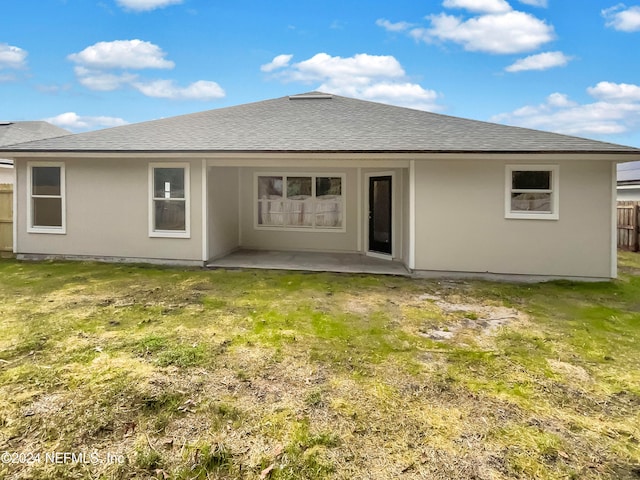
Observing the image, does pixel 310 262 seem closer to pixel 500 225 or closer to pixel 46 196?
pixel 500 225

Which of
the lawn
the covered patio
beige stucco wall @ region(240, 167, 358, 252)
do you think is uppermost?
beige stucco wall @ region(240, 167, 358, 252)

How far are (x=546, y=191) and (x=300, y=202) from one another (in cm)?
634

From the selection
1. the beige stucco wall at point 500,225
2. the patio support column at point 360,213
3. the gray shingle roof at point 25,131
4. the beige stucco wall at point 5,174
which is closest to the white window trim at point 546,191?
the beige stucco wall at point 500,225

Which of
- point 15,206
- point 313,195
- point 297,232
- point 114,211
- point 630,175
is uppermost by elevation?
point 630,175

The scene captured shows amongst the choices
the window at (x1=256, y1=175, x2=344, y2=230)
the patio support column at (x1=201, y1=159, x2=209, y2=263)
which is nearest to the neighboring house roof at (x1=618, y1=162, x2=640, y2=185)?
the window at (x1=256, y1=175, x2=344, y2=230)

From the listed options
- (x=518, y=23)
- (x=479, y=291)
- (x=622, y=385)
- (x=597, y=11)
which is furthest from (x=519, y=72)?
(x=622, y=385)

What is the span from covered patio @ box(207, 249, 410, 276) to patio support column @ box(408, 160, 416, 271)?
0.39 m

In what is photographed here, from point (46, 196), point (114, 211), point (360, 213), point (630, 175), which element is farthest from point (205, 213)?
point (630, 175)

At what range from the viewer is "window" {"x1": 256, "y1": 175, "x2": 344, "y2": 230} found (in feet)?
37.4

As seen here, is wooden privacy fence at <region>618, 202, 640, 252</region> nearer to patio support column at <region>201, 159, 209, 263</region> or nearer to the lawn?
the lawn

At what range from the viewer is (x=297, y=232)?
1169cm

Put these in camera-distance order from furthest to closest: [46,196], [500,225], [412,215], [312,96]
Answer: [312,96] < [46,196] < [412,215] < [500,225]

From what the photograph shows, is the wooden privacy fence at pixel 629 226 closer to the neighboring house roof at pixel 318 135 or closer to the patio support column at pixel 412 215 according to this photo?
the neighboring house roof at pixel 318 135

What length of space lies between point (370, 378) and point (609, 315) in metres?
4.47
